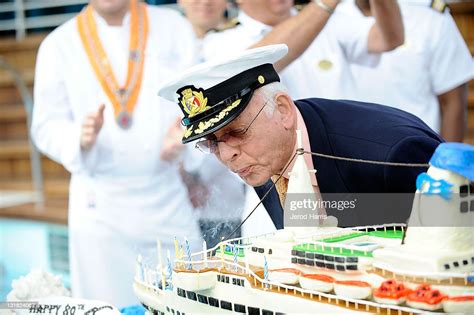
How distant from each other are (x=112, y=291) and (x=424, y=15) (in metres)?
1.57

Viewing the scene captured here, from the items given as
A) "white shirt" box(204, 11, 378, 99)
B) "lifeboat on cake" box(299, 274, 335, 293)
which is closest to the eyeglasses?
"lifeboat on cake" box(299, 274, 335, 293)

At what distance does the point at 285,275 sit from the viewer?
4.64 feet

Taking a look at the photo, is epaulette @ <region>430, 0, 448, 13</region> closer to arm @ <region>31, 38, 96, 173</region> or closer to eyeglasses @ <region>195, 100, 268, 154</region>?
arm @ <region>31, 38, 96, 173</region>

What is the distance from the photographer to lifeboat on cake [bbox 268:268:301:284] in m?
1.40

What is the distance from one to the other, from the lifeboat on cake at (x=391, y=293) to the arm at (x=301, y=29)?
121 cm

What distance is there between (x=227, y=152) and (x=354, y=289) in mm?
497

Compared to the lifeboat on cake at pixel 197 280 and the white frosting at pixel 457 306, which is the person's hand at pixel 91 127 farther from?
the white frosting at pixel 457 306

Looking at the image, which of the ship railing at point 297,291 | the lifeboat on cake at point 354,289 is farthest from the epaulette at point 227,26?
the lifeboat on cake at point 354,289

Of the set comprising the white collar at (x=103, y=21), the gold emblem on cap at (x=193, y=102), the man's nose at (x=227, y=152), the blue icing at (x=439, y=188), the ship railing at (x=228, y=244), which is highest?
the white collar at (x=103, y=21)

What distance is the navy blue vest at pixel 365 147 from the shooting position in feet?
5.47

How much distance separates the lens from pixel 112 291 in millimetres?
2963

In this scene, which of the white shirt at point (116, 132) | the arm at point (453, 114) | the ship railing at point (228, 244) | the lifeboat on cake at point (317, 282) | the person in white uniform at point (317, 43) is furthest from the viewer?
the white shirt at point (116, 132)

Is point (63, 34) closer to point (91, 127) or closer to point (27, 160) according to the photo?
point (91, 127)

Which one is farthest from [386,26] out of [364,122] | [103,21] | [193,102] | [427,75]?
[103,21]
